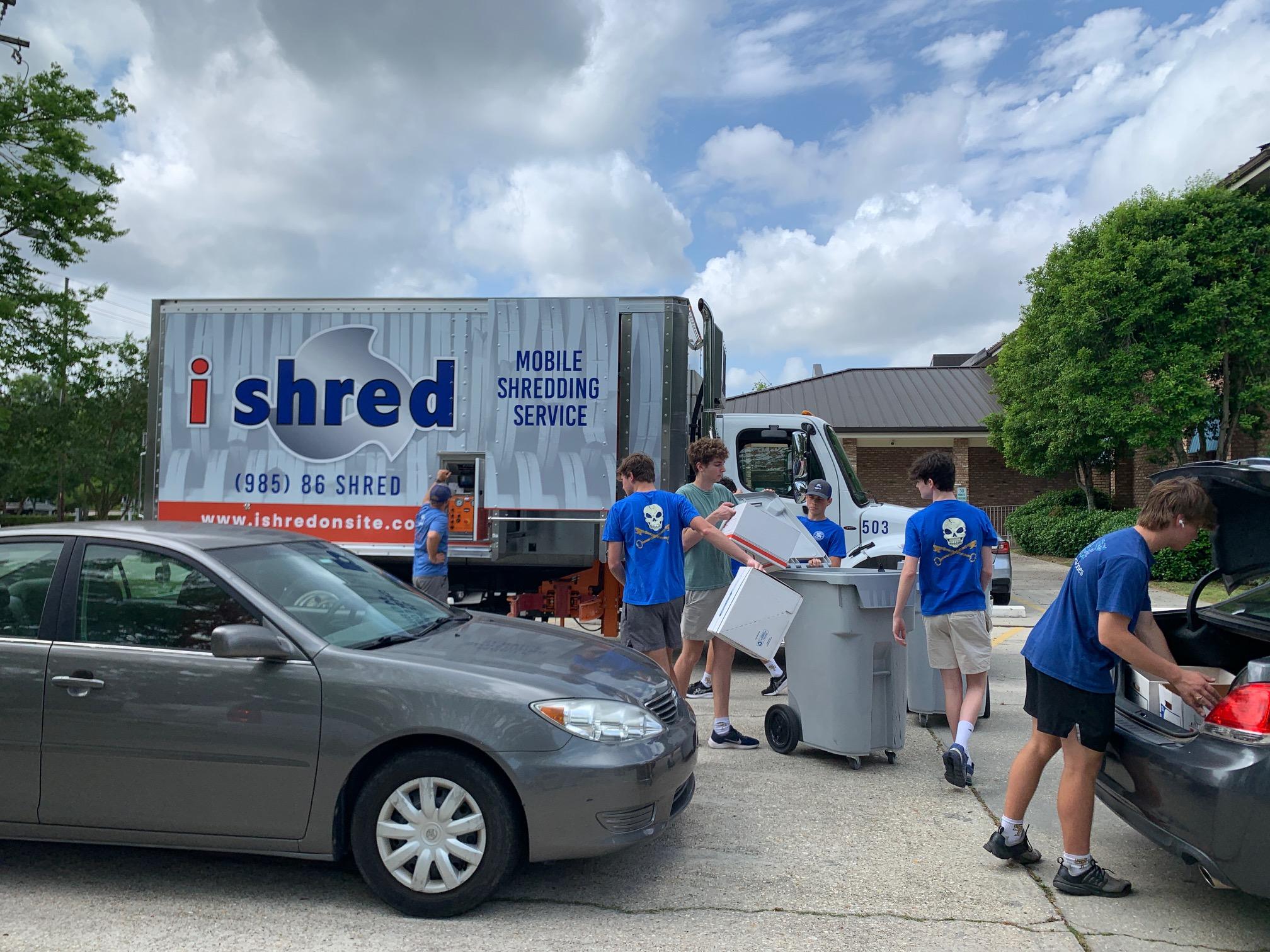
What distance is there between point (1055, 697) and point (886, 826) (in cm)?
123

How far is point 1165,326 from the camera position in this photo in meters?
18.2

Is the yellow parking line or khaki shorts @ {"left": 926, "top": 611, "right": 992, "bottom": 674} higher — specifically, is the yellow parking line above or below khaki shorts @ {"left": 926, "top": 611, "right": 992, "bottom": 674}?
below

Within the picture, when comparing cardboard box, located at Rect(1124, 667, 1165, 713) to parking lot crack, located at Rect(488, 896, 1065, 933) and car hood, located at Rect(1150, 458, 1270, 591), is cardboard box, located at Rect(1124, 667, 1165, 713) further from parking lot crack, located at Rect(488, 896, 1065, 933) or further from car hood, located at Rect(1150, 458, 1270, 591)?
parking lot crack, located at Rect(488, 896, 1065, 933)

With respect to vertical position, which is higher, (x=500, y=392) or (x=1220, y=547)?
(x=500, y=392)

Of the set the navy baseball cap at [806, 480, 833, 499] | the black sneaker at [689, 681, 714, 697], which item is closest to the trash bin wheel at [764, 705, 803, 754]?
the black sneaker at [689, 681, 714, 697]

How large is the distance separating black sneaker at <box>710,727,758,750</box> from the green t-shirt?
0.90 m

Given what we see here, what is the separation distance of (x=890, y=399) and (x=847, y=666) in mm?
23551

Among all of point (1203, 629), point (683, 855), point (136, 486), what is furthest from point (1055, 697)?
point (136, 486)

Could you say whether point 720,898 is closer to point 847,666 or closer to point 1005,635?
point 847,666

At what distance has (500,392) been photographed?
8.44m

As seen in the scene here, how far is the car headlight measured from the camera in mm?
3570

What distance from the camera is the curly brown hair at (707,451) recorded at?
19.6 ft

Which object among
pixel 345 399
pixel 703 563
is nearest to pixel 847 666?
pixel 703 563

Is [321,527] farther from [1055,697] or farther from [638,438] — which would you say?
[1055,697]
